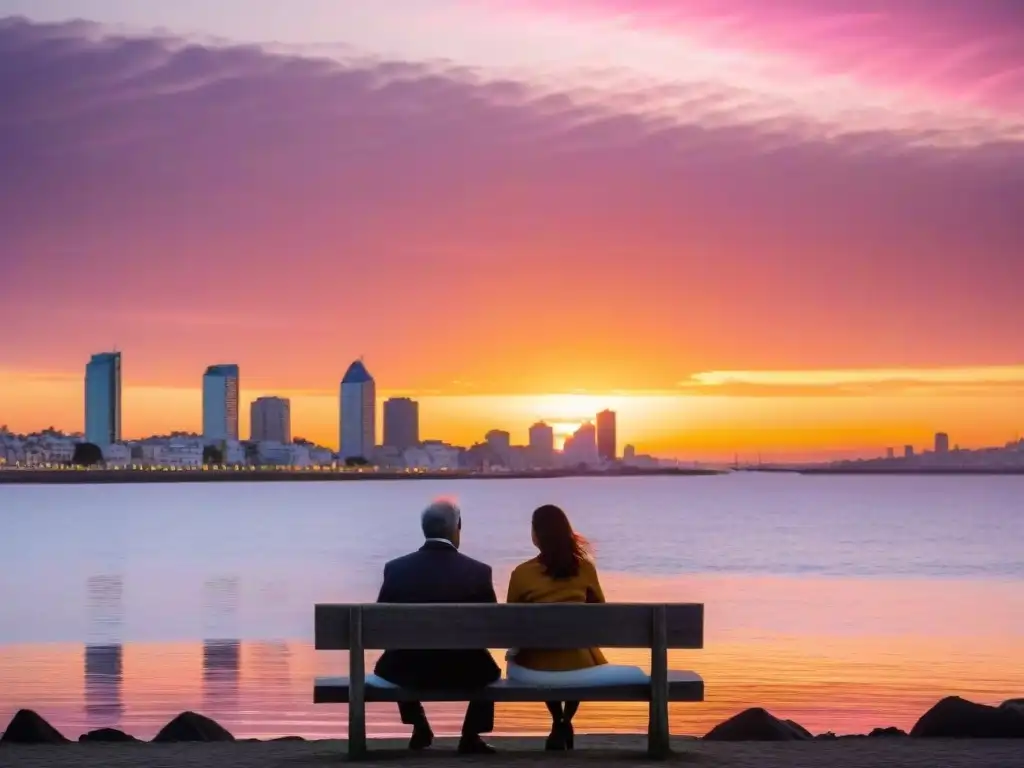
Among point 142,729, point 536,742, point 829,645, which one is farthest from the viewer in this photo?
point 829,645

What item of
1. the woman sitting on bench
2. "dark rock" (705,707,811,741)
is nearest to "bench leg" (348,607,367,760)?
the woman sitting on bench

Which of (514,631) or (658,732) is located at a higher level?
(514,631)

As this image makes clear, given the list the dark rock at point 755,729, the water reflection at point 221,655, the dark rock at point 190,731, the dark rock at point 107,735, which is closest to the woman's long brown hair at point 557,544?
the dark rock at point 755,729

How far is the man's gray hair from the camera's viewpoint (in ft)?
33.0

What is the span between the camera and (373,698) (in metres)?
10.0

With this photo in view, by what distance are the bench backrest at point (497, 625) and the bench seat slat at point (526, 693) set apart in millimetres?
298

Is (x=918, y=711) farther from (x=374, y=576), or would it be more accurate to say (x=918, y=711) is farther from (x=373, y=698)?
(x=374, y=576)

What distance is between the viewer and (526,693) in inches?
388

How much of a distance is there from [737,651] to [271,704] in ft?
32.5

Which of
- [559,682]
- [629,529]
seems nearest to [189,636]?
[559,682]

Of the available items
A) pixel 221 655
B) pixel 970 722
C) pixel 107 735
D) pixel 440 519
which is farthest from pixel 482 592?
pixel 221 655

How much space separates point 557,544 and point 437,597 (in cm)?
86

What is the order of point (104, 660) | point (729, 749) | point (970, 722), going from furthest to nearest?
point (104, 660), point (970, 722), point (729, 749)

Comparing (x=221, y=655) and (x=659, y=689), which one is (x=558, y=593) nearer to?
(x=659, y=689)
